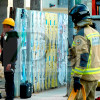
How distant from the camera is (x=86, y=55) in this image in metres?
5.25

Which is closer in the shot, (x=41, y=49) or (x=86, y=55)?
(x=86, y=55)

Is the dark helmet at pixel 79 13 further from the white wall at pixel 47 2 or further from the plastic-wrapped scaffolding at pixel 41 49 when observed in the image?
the white wall at pixel 47 2

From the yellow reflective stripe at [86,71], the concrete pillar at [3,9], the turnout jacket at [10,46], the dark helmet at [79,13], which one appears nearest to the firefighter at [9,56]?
the turnout jacket at [10,46]

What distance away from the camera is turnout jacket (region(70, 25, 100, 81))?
17.3 feet

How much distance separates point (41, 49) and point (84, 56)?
4.87 meters

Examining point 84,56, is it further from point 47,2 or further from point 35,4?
point 47,2

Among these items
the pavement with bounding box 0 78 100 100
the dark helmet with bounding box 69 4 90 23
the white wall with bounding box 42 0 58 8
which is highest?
the white wall with bounding box 42 0 58 8

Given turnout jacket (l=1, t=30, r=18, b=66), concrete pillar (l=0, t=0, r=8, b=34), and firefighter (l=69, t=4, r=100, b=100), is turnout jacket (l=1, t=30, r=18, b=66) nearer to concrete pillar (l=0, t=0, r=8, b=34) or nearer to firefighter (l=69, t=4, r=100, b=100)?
firefighter (l=69, t=4, r=100, b=100)

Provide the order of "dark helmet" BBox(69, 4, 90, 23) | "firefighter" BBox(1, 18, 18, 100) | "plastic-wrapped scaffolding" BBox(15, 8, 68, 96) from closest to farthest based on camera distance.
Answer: "dark helmet" BBox(69, 4, 90, 23), "firefighter" BBox(1, 18, 18, 100), "plastic-wrapped scaffolding" BBox(15, 8, 68, 96)

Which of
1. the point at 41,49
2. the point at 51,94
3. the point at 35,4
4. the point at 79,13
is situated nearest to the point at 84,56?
the point at 79,13

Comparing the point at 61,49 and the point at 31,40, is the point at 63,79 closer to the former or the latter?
the point at 61,49

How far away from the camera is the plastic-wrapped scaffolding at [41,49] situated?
930cm

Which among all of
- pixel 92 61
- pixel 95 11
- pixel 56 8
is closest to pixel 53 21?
pixel 92 61


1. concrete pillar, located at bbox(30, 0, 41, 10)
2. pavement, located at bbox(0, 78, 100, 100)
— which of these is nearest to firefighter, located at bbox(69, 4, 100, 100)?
pavement, located at bbox(0, 78, 100, 100)
